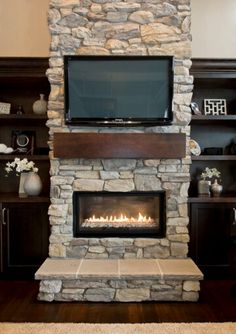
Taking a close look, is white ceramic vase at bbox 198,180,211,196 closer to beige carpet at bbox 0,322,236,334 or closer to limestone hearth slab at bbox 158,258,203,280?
limestone hearth slab at bbox 158,258,203,280

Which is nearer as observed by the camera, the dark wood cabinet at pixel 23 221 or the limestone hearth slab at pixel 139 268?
the limestone hearth slab at pixel 139 268

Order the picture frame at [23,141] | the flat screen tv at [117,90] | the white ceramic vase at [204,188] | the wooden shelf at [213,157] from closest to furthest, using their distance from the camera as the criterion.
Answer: the flat screen tv at [117,90]
the wooden shelf at [213,157]
the white ceramic vase at [204,188]
the picture frame at [23,141]

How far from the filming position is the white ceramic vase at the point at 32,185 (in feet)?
12.7

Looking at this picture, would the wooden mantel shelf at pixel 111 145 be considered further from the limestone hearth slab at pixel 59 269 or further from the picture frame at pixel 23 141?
the limestone hearth slab at pixel 59 269

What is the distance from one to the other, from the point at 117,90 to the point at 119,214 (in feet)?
4.68

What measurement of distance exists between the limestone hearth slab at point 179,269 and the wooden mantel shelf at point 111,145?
114cm

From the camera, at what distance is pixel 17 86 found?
415 centimetres

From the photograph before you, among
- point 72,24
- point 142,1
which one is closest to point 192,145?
point 142,1

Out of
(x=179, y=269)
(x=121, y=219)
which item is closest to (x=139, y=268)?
(x=179, y=269)

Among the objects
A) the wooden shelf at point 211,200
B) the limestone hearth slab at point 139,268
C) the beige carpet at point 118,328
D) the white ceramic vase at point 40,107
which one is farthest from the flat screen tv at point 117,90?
the beige carpet at point 118,328

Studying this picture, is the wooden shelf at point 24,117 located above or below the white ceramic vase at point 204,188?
above

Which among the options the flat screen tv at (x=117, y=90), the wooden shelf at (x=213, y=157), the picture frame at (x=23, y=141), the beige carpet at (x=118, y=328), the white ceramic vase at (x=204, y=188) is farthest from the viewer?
the picture frame at (x=23, y=141)

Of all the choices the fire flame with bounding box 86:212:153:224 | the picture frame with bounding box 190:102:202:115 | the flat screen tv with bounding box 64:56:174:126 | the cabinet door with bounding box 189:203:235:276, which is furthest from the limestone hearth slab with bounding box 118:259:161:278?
the picture frame with bounding box 190:102:202:115

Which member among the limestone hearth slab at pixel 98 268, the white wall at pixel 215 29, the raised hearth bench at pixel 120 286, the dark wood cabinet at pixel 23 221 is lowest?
the raised hearth bench at pixel 120 286
